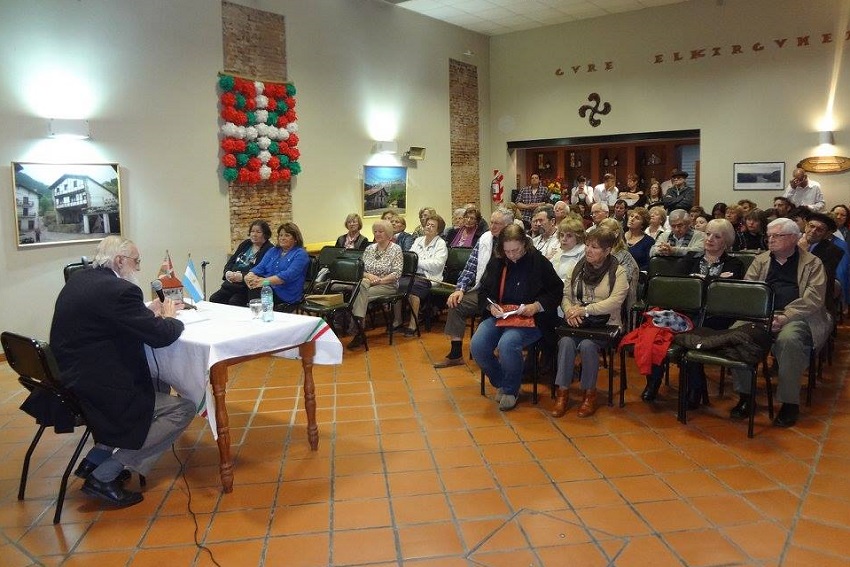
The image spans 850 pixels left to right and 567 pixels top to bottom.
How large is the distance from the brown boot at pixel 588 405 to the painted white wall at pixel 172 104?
4.98 meters

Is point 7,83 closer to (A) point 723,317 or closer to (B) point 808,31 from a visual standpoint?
(A) point 723,317

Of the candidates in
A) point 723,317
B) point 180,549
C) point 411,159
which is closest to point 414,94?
point 411,159

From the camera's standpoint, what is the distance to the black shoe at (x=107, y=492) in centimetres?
334

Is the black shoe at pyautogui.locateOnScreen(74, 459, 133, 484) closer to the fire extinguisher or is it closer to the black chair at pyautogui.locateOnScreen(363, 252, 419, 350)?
the black chair at pyautogui.locateOnScreen(363, 252, 419, 350)

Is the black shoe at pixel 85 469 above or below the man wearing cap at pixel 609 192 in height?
below

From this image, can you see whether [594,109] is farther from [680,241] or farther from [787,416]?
[787,416]

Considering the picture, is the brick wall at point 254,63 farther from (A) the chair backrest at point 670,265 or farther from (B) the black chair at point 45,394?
(B) the black chair at point 45,394

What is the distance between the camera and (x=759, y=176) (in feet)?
33.2

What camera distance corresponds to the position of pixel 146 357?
3596mm

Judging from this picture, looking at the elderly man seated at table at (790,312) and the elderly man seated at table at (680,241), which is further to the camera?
the elderly man seated at table at (680,241)

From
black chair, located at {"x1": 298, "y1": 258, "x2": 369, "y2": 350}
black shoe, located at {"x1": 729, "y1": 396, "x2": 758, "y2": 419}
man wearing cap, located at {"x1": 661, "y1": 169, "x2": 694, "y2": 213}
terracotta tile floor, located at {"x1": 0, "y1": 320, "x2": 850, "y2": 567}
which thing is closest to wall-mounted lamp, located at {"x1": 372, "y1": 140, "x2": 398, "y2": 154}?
black chair, located at {"x1": 298, "y1": 258, "x2": 369, "y2": 350}

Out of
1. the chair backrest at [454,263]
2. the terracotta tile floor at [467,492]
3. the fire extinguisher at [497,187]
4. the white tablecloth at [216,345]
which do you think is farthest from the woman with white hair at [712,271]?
the fire extinguisher at [497,187]

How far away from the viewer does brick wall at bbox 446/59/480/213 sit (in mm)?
11750

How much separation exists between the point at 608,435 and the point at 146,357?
268 centimetres
